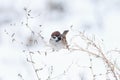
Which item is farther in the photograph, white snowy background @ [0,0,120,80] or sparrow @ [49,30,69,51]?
sparrow @ [49,30,69,51]

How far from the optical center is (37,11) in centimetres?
592

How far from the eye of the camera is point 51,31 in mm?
5406

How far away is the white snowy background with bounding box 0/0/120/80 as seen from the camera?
3971 mm

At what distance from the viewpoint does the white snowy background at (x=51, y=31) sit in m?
3.97

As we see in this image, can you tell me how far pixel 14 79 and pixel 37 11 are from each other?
2009 millimetres

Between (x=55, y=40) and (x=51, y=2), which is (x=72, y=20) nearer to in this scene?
(x=51, y=2)

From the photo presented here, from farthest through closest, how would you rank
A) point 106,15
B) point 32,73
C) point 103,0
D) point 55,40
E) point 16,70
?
point 103,0
point 106,15
point 55,40
point 16,70
point 32,73

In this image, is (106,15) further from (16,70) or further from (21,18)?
(16,70)

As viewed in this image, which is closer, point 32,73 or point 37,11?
point 32,73

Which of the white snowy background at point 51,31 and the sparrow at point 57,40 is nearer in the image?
the white snowy background at point 51,31

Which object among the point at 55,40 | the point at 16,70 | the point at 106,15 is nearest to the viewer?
the point at 16,70

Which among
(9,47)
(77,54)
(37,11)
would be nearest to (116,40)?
(77,54)

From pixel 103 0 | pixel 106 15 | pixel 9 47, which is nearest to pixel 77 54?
pixel 9 47

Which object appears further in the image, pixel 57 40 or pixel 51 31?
pixel 51 31
